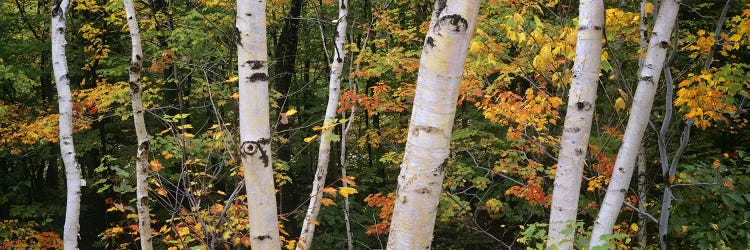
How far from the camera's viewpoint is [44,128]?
9.48m

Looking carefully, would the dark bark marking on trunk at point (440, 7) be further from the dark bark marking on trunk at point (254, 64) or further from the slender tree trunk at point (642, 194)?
the slender tree trunk at point (642, 194)

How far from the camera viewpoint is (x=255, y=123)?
7.98ft

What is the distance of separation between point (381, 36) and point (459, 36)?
12.1 meters

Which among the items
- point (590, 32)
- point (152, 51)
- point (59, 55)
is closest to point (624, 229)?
point (590, 32)

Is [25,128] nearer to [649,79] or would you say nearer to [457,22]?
[649,79]

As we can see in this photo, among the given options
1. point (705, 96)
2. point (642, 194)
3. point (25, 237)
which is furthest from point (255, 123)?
point (25, 237)

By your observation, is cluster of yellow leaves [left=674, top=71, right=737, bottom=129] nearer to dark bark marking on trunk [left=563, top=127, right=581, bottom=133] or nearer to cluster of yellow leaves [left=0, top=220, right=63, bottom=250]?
dark bark marking on trunk [left=563, top=127, right=581, bottom=133]

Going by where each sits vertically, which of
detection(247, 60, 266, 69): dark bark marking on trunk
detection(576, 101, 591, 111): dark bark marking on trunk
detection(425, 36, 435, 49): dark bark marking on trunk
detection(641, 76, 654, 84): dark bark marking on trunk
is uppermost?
detection(425, 36, 435, 49): dark bark marking on trunk

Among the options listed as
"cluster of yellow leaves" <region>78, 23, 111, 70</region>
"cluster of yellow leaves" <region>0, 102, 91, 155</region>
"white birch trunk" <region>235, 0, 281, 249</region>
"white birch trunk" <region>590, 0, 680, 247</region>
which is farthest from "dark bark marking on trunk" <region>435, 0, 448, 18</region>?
"cluster of yellow leaves" <region>78, 23, 111, 70</region>

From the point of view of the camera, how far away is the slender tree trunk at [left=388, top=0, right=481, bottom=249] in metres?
1.63

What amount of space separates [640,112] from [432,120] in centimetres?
277

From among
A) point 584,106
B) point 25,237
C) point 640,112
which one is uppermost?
point 584,106

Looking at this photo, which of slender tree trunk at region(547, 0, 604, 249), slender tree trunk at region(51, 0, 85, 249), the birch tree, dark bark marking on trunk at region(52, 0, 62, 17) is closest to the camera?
slender tree trunk at region(547, 0, 604, 249)

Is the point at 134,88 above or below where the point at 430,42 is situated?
below
